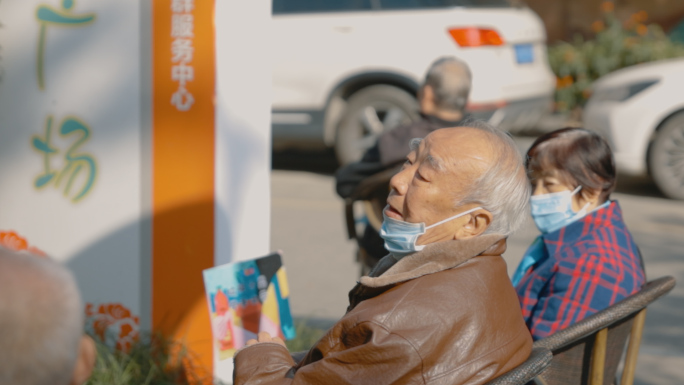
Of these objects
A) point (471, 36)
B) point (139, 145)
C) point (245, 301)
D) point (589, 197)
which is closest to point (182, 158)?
point (139, 145)

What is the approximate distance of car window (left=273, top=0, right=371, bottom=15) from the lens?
8047mm

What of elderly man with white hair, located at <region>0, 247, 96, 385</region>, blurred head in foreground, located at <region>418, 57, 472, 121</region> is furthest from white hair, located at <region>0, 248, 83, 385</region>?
blurred head in foreground, located at <region>418, 57, 472, 121</region>

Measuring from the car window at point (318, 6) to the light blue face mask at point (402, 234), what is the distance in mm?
6255

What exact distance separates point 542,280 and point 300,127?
6011mm

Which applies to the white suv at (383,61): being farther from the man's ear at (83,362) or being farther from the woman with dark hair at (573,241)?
the man's ear at (83,362)

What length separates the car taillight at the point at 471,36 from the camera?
7.64 metres

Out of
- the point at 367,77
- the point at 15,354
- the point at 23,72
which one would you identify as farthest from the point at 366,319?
the point at 367,77

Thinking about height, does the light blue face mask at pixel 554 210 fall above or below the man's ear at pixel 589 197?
below

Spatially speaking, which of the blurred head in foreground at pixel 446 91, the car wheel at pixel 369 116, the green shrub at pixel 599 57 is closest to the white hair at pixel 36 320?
the blurred head in foreground at pixel 446 91

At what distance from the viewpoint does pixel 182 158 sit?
311cm

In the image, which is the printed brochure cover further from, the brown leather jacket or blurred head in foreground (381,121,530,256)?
blurred head in foreground (381,121,530,256)

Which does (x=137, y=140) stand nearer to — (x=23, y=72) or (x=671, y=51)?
(x=23, y=72)

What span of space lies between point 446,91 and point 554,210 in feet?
3.63

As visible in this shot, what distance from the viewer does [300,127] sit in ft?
27.5
